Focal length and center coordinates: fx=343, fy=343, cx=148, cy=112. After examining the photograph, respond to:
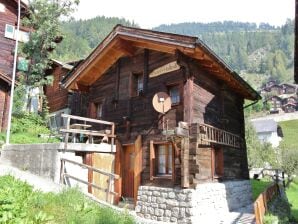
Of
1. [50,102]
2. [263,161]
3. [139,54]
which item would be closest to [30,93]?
[50,102]

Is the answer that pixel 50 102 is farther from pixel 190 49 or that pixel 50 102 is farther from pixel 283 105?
pixel 283 105

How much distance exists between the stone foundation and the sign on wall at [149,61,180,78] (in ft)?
16.1

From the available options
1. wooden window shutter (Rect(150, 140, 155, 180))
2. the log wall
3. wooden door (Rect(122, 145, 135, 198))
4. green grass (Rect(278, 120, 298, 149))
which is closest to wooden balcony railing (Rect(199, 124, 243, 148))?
the log wall

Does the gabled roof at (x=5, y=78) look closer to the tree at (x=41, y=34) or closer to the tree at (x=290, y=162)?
the tree at (x=41, y=34)

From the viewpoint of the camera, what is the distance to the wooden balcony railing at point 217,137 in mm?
13539

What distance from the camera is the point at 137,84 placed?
16562 mm

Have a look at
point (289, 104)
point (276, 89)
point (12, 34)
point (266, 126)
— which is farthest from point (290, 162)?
point (276, 89)

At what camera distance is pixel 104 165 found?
1567cm

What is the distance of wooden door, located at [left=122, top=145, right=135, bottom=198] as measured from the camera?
1552 cm

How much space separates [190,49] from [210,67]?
2207mm

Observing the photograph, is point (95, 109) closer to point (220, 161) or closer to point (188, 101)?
point (188, 101)

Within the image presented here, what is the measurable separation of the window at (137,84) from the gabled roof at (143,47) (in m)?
1.15

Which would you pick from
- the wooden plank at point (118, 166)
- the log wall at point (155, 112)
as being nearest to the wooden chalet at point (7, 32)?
the log wall at point (155, 112)

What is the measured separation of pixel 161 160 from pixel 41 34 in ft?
53.4
